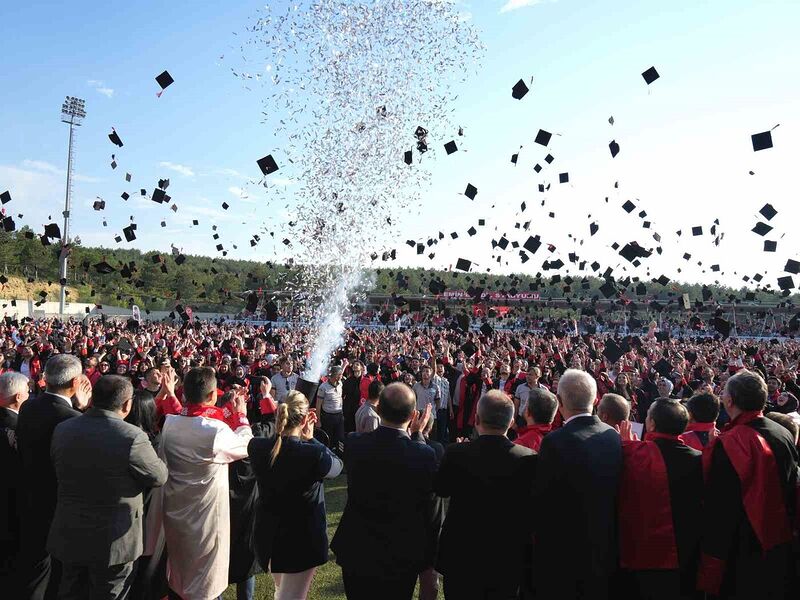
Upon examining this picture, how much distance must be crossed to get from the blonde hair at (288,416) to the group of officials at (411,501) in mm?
13

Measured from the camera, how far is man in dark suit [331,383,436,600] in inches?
129

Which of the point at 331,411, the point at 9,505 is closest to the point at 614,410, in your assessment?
the point at 9,505

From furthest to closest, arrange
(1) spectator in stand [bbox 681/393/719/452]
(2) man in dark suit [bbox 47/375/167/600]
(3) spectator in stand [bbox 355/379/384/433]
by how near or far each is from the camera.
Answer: (3) spectator in stand [bbox 355/379/384/433]
(1) spectator in stand [bbox 681/393/719/452]
(2) man in dark suit [bbox 47/375/167/600]

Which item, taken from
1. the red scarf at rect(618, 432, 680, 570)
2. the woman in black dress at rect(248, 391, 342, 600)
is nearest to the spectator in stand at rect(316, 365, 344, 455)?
the woman in black dress at rect(248, 391, 342, 600)

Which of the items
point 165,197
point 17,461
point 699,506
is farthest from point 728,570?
point 165,197

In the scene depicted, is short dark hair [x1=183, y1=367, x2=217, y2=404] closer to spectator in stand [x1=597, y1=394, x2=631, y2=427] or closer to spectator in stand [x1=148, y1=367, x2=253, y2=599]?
spectator in stand [x1=148, y1=367, x2=253, y2=599]

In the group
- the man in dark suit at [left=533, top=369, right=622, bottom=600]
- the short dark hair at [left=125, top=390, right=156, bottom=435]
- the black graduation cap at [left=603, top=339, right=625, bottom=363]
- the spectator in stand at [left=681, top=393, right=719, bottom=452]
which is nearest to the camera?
the man in dark suit at [left=533, top=369, right=622, bottom=600]

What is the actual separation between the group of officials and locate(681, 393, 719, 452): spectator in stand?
0.42 metres

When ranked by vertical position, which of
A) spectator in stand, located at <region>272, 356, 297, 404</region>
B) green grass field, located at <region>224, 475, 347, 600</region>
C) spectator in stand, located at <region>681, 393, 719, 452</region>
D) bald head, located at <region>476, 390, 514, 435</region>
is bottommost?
green grass field, located at <region>224, 475, 347, 600</region>

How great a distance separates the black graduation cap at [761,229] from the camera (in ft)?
45.0

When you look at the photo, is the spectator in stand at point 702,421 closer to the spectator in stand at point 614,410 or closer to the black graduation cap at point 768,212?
the spectator in stand at point 614,410

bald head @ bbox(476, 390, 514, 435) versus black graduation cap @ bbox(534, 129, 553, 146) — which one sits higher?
black graduation cap @ bbox(534, 129, 553, 146)

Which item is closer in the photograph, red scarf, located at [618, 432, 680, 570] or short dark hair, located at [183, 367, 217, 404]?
red scarf, located at [618, 432, 680, 570]

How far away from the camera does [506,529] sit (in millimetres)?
3188
